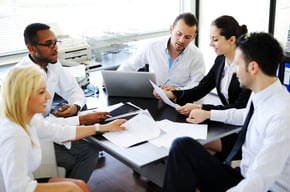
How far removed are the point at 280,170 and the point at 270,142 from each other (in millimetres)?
119

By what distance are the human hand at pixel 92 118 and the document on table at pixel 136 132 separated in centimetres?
16

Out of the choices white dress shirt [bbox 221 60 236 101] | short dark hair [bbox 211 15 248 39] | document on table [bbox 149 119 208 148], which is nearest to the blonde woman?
document on table [bbox 149 119 208 148]

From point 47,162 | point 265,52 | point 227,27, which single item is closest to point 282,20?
point 227,27

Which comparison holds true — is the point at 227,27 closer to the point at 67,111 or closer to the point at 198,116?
the point at 198,116

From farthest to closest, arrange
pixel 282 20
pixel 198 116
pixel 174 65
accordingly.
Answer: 1. pixel 282 20
2. pixel 174 65
3. pixel 198 116

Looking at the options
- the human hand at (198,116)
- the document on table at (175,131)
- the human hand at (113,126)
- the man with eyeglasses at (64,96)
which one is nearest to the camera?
the document on table at (175,131)

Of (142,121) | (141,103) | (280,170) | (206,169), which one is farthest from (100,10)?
(280,170)

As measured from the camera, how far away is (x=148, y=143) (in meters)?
1.62

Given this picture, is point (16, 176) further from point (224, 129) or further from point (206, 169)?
point (224, 129)

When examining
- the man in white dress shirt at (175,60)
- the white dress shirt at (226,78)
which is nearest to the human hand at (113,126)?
the white dress shirt at (226,78)

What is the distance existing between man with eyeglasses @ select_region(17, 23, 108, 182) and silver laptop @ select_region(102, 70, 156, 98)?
0.20m

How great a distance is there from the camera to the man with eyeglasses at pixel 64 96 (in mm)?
1973

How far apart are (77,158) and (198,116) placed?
0.76 meters

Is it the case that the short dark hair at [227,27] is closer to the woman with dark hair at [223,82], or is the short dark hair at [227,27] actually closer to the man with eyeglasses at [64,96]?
the woman with dark hair at [223,82]
